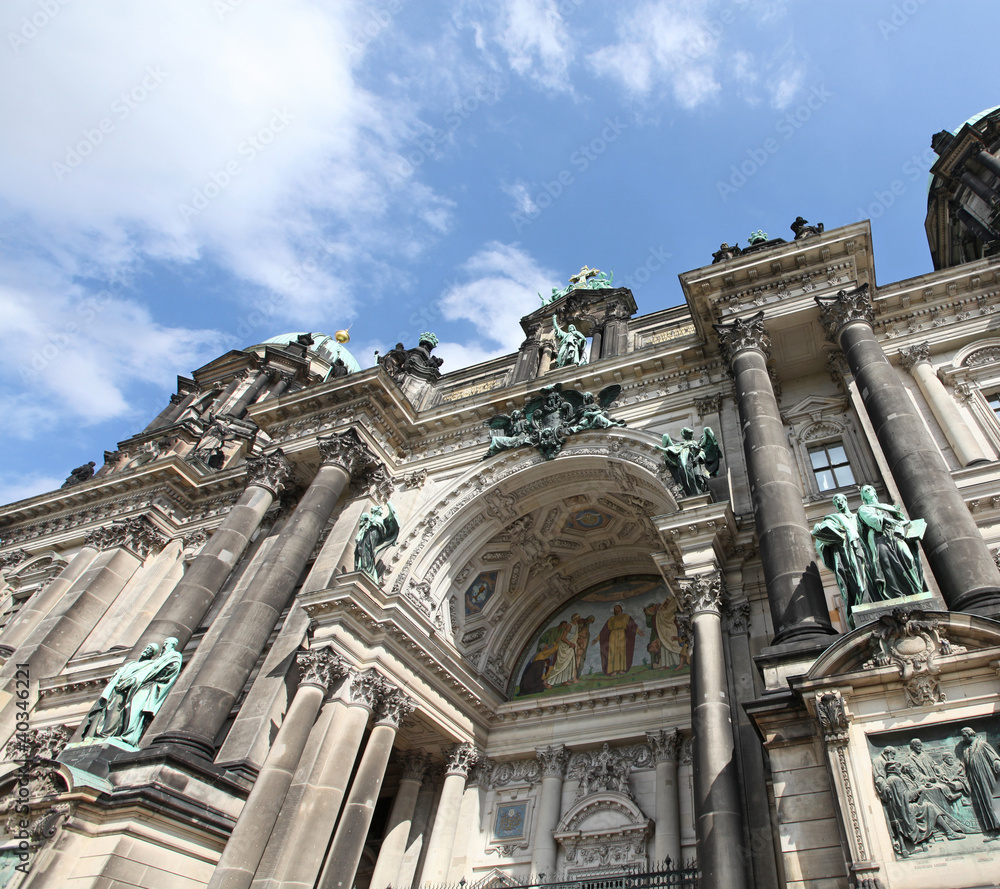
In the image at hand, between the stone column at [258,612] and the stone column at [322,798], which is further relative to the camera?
the stone column at [258,612]

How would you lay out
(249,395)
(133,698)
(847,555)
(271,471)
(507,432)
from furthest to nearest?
(249,395)
(271,471)
(507,432)
(133,698)
(847,555)

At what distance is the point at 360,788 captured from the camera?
14031mm

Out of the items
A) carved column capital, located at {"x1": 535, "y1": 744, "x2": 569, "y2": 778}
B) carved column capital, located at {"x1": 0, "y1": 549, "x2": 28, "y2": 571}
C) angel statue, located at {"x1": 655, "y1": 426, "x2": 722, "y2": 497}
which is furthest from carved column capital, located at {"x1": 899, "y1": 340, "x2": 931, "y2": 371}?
carved column capital, located at {"x1": 0, "y1": 549, "x2": 28, "y2": 571}

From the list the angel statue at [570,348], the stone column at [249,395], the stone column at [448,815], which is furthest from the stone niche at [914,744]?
the stone column at [249,395]

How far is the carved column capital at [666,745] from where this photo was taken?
1577cm

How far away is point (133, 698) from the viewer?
15102 millimetres

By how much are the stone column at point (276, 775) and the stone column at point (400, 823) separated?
172 inches

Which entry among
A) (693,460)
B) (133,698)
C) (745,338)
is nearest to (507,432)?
(693,460)

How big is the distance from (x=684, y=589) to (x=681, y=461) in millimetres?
3104

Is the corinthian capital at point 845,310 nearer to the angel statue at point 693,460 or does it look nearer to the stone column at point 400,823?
the angel statue at point 693,460

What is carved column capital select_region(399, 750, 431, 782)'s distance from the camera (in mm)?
17422

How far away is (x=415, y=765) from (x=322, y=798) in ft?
16.3

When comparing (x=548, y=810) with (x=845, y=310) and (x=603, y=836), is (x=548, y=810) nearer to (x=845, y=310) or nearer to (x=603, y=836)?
(x=603, y=836)

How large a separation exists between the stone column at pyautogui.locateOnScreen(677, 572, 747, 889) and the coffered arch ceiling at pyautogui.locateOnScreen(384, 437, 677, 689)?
4357mm
